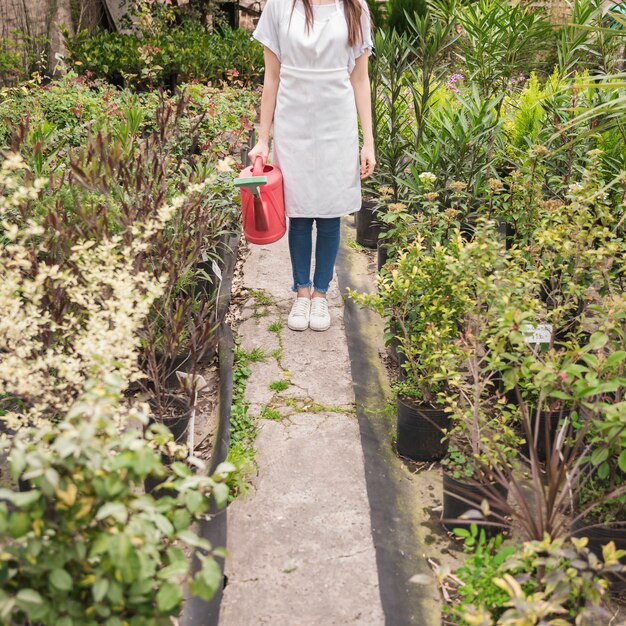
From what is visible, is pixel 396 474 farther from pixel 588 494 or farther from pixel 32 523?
pixel 32 523

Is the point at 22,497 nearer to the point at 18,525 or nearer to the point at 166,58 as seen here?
the point at 18,525

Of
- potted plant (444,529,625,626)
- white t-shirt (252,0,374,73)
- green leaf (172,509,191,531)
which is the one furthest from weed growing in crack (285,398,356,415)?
green leaf (172,509,191,531)

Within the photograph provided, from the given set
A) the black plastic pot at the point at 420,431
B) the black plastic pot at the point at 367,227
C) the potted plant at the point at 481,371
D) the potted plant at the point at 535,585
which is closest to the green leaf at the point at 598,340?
the potted plant at the point at 481,371

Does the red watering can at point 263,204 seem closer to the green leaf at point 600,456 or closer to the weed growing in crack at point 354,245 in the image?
the weed growing in crack at point 354,245

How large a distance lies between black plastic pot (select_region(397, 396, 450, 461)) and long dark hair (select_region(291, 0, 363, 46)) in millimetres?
1542

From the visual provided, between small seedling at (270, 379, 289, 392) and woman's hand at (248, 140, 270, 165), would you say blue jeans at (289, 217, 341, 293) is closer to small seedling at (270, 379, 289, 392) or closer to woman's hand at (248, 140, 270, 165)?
woman's hand at (248, 140, 270, 165)

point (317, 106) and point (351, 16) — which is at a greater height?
point (351, 16)

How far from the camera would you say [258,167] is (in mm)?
3184

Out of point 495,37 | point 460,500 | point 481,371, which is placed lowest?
point 460,500

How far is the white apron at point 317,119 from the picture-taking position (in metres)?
3.06

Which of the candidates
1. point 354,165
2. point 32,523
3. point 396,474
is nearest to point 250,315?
point 354,165

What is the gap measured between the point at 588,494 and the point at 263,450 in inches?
46.8

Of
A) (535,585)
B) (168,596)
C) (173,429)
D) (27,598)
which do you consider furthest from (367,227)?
(27,598)

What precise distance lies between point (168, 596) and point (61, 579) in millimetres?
196
